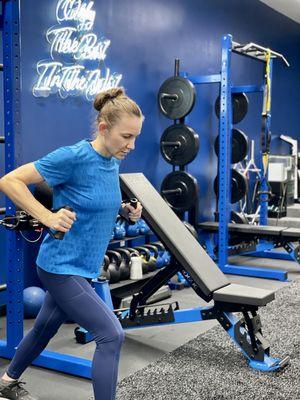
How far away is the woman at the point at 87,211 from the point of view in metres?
1.89

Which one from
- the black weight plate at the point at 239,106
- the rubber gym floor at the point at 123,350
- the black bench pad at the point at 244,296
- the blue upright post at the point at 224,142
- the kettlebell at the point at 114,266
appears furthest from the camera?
the black weight plate at the point at 239,106

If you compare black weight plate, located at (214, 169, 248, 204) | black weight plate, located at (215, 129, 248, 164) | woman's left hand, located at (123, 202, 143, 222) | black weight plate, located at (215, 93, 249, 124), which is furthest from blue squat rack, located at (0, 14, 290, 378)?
black weight plate, located at (215, 93, 249, 124)

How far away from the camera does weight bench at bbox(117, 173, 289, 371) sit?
2.80m

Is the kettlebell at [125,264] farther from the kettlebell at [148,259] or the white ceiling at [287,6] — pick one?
the white ceiling at [287,6]

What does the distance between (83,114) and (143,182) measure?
1556 mm

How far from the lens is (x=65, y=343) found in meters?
3.29

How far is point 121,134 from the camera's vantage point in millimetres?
1962

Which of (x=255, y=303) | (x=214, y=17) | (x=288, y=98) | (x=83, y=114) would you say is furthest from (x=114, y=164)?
(x=288, y=98)

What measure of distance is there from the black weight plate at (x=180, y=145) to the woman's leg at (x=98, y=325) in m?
3.36

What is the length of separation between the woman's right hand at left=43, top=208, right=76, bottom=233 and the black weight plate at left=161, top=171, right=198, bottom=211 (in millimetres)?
3387

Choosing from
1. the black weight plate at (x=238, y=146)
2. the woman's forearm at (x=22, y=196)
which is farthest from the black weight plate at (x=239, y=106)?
the woman's forearm at (x=22, y=196)

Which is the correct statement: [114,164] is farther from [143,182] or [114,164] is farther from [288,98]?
[288,98]

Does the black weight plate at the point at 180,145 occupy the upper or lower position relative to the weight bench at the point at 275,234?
upper

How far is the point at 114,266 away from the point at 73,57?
6.03ft
